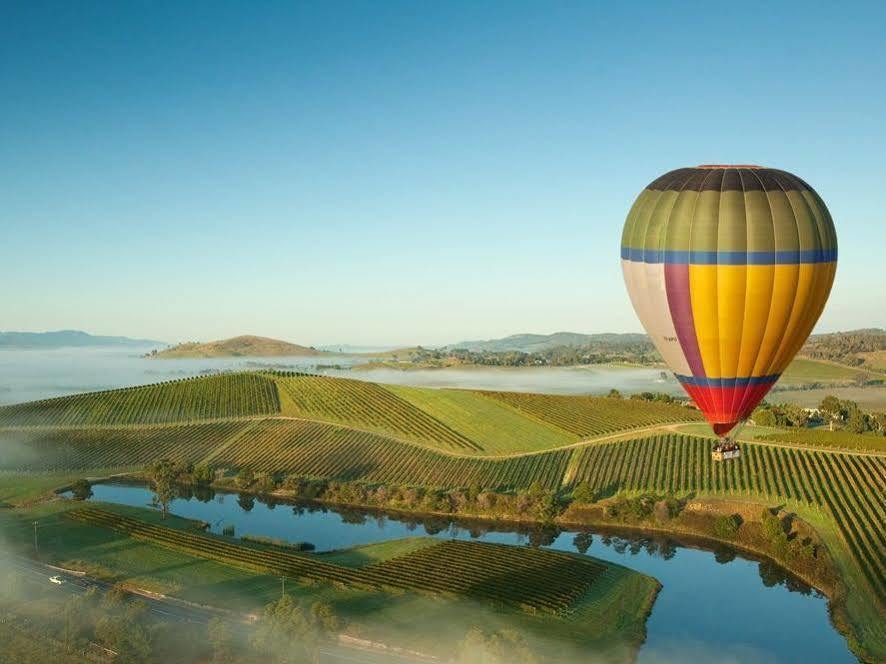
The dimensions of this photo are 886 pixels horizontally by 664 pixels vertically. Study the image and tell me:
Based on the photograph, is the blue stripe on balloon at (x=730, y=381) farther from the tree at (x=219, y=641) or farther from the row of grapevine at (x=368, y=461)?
the row of grapevine at (x=368, y=461)

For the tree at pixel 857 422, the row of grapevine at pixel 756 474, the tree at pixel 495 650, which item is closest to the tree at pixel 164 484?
the row of grapevine at pixel 756 474

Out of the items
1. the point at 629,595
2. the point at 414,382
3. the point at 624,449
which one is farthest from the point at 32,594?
the point at 414,382

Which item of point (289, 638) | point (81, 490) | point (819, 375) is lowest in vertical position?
point (289, 638)

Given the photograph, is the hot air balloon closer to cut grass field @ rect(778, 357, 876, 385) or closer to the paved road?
the paved road

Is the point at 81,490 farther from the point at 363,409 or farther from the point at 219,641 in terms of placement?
the point at 219,641

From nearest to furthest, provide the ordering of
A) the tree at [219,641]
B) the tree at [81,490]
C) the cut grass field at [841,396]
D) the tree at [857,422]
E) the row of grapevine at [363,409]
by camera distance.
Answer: the tree at [219,641], the tree at [81,490], the row of grapevine at [363,409], the tree at [857,422], the cut grass field at [841,396]

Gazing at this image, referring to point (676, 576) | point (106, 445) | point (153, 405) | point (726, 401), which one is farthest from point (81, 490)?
point (726, 401)
